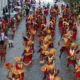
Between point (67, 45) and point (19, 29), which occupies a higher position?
point (67, 45)

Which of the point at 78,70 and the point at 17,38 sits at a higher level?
the point at 78,70

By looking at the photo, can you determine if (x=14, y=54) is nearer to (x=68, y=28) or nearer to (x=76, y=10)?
(x=68, y=28)

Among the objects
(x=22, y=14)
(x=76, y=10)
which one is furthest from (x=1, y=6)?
(x=76, y=10)

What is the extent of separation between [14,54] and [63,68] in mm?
4014

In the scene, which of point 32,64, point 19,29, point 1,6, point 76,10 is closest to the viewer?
point 32,64

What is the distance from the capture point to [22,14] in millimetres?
37594

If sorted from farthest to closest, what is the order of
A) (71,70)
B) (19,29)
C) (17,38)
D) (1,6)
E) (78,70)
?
(1,6) < (19,29) < (17,38) < (71,70) < (78,70)

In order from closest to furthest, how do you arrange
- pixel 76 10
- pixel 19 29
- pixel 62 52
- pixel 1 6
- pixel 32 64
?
pixel 32 64
pixel 62 52
pixel 19 29
pixel 76 10
pixel 1 6

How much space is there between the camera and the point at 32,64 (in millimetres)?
17562

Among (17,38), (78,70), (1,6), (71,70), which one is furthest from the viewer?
(1,6)

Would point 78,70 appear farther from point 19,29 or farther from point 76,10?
point 76,10

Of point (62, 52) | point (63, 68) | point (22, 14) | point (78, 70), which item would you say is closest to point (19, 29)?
point (22, 14)

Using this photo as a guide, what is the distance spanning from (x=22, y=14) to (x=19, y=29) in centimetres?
811

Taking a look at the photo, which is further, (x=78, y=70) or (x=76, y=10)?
(x=76, y=10)
